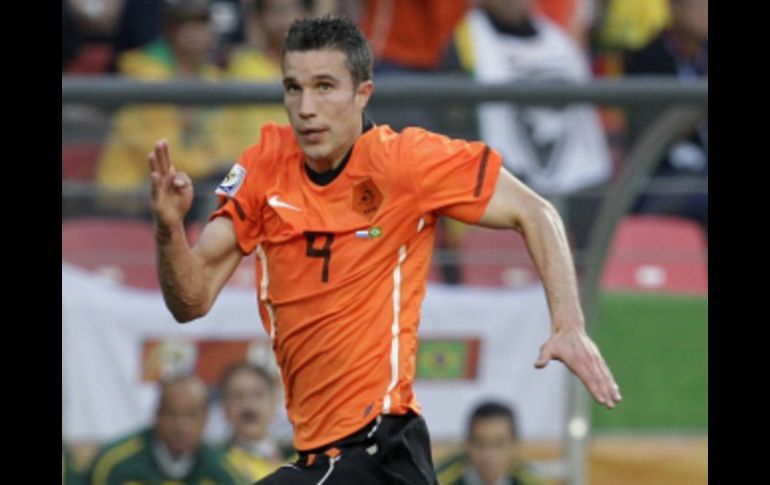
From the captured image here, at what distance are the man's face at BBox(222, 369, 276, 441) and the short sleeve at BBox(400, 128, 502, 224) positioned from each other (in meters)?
2.76

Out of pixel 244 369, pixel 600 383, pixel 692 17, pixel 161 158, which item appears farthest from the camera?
pixel 692 17

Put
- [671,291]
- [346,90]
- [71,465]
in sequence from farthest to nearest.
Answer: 1. [671,291]
2. [71,465]
3. [346,90]

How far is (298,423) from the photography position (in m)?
6.09

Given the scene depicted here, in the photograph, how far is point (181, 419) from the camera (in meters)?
8.48

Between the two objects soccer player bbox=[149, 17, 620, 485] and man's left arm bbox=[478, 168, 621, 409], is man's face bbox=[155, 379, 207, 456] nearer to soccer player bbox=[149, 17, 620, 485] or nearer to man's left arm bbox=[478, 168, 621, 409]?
soccer player bbox=[149, 17, 620, 485]

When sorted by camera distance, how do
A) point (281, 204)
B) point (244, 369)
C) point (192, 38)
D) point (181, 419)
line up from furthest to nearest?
1. point (192, 38)
2. point (244, 369)
3. point (181, 419)
4. point (281, 204)

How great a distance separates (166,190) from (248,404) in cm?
302

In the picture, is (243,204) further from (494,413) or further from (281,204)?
(494,413)

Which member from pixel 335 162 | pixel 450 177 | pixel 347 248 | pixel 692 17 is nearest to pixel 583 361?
pixel 450 177

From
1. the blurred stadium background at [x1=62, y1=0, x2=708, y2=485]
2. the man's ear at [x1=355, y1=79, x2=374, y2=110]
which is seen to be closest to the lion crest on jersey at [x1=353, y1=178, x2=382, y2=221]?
the man's ear at [x1=355, y1=79, x2=374, y2=110]

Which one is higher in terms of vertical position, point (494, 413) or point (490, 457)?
point (494, 413)
